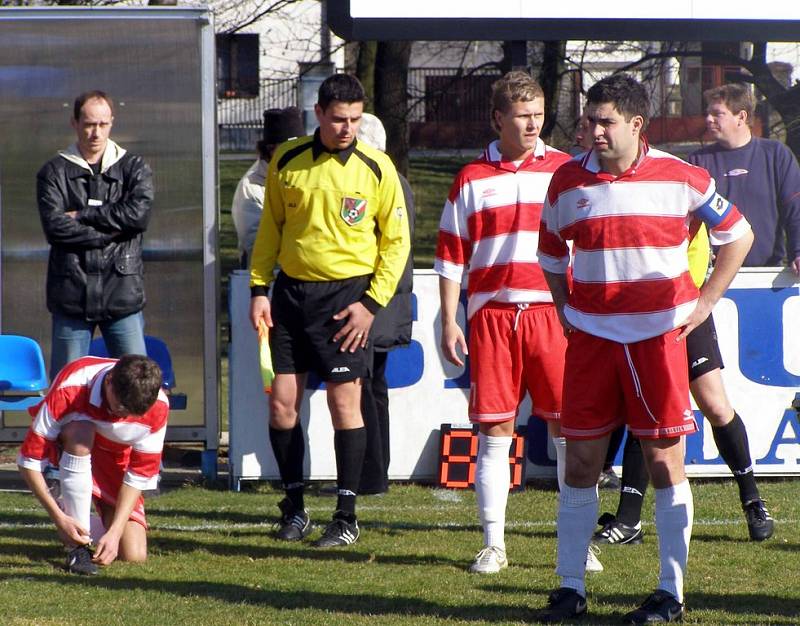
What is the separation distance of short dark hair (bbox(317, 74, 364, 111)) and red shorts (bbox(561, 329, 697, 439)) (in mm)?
1797

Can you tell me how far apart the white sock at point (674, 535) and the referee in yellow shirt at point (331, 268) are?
1795 mm

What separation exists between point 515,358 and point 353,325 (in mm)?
807

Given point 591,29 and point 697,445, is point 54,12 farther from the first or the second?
point 697,445

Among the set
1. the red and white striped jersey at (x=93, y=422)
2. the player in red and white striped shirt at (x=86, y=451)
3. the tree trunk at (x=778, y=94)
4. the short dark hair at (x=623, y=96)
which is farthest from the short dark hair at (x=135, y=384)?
the tree trunk at (x=778, y=94)

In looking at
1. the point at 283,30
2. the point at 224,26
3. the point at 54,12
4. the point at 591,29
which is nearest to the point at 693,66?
the point at 591,29

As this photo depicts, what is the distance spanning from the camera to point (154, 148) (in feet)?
25.4

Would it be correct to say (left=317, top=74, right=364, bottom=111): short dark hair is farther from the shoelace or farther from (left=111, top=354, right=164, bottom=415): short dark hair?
the shoelace

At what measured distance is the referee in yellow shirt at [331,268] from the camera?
5727mm

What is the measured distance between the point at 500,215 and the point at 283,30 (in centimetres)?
2830

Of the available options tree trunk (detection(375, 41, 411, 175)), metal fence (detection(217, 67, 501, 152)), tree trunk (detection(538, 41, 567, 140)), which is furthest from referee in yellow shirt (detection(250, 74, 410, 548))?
tree trunk (detection(375, 41, 411, 175))

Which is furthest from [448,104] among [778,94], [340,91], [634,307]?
[634,307]

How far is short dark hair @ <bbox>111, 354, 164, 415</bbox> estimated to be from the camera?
493 centimetres

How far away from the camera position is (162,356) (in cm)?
743

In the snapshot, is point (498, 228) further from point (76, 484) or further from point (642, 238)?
point (76, 484)
